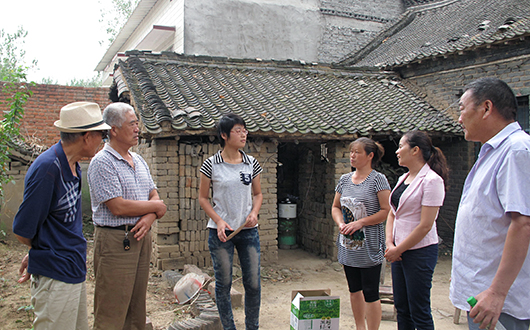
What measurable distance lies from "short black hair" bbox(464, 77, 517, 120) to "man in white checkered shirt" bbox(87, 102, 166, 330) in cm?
222

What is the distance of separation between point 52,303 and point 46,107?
38.7 feet

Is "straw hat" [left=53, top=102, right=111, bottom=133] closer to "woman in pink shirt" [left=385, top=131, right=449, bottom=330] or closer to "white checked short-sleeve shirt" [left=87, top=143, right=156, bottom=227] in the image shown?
"white checked short-sleeve shirt" [left=87, top=143, right=156, bottom=227]

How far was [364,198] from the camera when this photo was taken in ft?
11.3

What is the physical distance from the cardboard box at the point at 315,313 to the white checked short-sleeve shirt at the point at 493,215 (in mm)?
1438

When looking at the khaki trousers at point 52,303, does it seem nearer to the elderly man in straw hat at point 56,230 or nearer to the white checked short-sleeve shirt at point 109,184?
the elderly man in straw hat at point 56,230

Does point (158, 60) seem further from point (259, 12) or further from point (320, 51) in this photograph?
point (320, 51)

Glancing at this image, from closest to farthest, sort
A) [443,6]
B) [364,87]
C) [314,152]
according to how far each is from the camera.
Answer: [314,152] → [364,87] → [443,6]

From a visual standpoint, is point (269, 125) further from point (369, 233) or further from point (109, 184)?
point (109, 184)

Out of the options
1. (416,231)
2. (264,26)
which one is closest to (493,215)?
(416,231)

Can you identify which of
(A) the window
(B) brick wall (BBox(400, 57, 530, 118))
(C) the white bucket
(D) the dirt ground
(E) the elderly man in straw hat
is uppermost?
(B) brick wall (BBox(400, 57, 530, 118))

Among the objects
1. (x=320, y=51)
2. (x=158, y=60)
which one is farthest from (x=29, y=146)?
(x=320, y=51)

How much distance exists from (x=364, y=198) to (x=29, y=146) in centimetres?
856

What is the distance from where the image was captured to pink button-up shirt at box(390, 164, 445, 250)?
9.67 ft

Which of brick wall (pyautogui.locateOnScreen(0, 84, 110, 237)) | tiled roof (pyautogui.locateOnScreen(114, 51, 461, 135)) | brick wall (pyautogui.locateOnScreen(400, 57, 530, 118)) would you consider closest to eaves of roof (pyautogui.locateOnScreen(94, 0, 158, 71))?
brick wall (pyautogui.locateOnScreen(0, 84, 110, 237))
